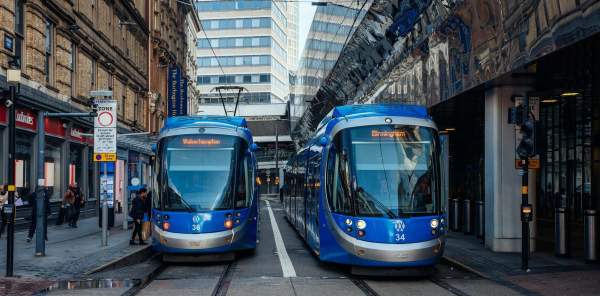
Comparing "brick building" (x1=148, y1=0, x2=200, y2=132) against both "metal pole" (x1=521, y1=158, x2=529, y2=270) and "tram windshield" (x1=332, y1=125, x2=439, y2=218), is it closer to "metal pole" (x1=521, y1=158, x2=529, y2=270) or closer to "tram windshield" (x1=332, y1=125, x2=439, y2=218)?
"tram windshield" (x1=332, y1=125, x2=439, y2=218)

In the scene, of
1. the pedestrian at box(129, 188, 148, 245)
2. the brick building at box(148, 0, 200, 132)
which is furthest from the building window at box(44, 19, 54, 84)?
the brick building at box(148, 0, 200, 132)

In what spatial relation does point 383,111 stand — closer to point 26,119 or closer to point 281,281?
point 281,281

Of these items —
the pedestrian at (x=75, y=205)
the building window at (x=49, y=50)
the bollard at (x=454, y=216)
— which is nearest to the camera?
the bollard at (x=454, y=216)

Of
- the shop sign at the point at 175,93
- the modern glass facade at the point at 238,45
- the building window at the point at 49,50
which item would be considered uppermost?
the modern glass facade at the point at 238,45

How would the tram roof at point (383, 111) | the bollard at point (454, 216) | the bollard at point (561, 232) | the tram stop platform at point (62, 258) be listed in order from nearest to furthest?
the tram stop platform at point (62, 258) → the tram roof at point (383, 111) → the bollard at point (561, 232) → the bollard at point (454, 216)

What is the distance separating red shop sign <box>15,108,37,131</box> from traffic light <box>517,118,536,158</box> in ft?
48.3

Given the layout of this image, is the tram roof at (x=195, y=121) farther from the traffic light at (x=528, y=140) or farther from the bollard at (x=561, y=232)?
the bollard at (x=561, y=232)

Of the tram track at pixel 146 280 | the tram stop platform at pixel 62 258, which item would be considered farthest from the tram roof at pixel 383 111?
the tram stop platform at pixel 62 258

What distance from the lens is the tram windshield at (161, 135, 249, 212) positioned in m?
16.0

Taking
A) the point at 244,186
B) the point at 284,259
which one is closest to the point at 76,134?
the point at 244,186

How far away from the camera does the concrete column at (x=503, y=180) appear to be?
17.3 m

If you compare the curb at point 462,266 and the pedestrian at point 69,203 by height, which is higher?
the pedestrian at point 69,203

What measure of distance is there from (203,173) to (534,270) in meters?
7.01

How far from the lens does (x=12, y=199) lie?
44.7 feet
